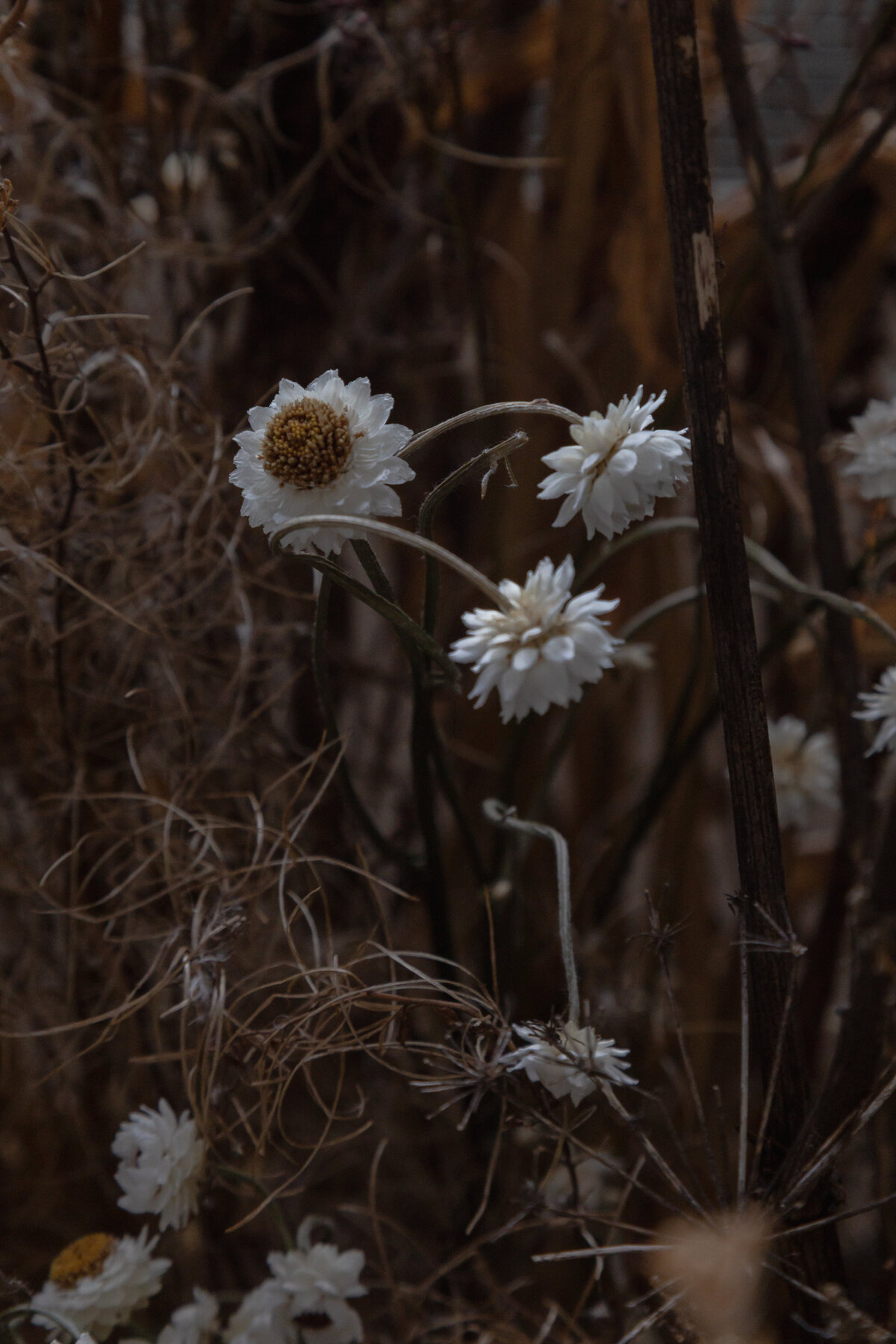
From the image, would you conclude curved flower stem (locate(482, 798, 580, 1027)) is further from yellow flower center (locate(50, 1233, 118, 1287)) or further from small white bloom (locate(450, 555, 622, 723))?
yellow flower center (locate(50, 1233, 118, 1287))

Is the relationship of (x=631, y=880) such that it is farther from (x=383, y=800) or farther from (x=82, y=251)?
(x=82, y=251)

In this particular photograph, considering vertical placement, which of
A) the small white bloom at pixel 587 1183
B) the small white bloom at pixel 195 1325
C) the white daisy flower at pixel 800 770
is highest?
the white daisy flower at pixel 800 770

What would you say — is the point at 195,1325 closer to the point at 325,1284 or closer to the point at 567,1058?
the point at 325,1284

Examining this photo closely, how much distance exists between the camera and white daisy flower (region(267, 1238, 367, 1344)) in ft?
1.00

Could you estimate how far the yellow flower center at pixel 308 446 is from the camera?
0.23 metres

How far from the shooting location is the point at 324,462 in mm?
229

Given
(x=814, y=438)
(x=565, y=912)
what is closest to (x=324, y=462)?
(x=565, y=912)

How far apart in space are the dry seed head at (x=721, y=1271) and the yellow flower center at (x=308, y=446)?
18 centimetres

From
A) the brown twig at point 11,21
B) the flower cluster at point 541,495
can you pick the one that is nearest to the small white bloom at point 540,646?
the flower cluster at point 541,495

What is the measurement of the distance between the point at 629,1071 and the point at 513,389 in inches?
15.5

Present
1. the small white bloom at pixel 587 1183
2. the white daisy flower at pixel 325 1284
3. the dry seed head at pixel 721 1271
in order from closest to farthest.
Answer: the dry seed head at pixel 721 1271
the white daisy flower at pixel 325 1284
the small white bloom at pixel 587 1183

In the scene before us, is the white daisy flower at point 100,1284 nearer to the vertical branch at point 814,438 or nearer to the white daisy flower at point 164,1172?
the white daisy flower at point 164,1172

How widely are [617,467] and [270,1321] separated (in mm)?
Answer: 270

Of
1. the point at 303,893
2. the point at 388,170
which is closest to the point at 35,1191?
the point at 303,893
